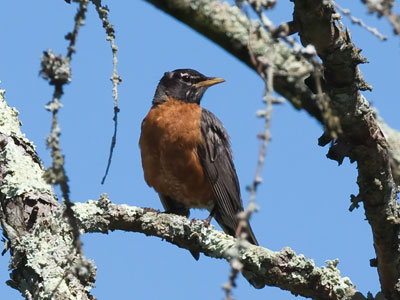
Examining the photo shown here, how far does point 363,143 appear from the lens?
3.11 meters

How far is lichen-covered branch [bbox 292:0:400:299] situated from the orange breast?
266 centimetres

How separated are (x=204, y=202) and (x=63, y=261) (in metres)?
2.80

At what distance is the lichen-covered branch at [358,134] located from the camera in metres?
2.71

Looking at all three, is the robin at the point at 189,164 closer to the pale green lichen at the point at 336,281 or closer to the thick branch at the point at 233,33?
the pale green lichen at the point at 336,281

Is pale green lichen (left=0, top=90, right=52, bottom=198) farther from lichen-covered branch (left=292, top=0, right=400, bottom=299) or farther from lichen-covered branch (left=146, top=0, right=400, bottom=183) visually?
lichen-covered branch (left=146, top=0, right=400, bottom=183)

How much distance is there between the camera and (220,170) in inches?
242

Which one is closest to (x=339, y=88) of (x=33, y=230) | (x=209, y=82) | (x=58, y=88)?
(x=58, y=88)

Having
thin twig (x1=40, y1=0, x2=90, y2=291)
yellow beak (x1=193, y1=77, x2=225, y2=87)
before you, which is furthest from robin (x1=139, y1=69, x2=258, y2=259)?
thin twig (x1=40, y1=0, x2=90, y2=291)

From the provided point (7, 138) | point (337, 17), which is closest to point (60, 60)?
point (337, 17)

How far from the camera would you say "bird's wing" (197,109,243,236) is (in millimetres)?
5922

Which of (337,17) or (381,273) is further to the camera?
(381,273)

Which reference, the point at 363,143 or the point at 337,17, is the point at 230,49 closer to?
the point at 337,17

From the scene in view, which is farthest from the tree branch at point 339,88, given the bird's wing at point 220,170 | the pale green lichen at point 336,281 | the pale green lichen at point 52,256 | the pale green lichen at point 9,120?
the bird's wing at point 220,170

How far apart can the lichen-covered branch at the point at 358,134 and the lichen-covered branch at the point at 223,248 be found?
30 centimetres
